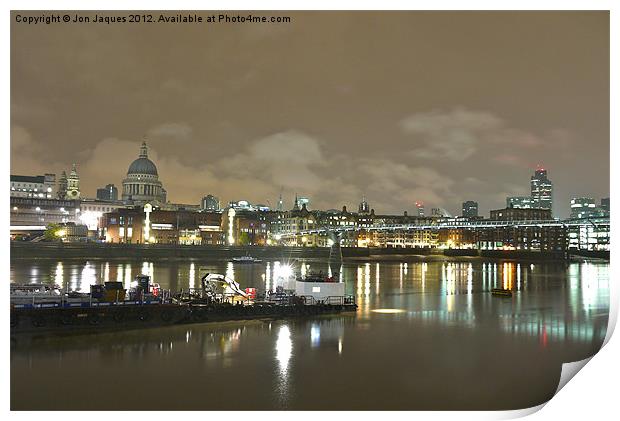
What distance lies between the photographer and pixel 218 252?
114 ft

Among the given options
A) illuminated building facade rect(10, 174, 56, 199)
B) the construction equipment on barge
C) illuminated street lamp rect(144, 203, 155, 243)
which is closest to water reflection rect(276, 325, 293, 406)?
the construction equipment on barge

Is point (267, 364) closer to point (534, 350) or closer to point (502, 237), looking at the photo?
point (534, 350)

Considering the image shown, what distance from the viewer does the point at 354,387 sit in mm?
5918

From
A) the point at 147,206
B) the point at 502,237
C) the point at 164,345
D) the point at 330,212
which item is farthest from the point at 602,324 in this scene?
the point at 330,212

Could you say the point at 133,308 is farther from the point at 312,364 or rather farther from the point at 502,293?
the point at 502,293

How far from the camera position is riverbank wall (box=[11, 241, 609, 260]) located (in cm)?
2875

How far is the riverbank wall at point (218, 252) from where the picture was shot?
1132 inches

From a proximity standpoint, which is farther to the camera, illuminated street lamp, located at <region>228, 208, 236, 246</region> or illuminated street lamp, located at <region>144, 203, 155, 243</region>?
illuminated street lamp, located at <region>228, 208, 236, 246</region>

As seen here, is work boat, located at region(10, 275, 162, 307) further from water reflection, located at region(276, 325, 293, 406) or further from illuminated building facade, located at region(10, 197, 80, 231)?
illuminated building facade, located at region(10, 197, 80, 231)

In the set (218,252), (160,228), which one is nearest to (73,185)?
(160,228)

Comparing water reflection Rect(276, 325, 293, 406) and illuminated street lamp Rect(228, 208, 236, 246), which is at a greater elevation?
illuminated street lamp Rect(228, 208, 236, 246)

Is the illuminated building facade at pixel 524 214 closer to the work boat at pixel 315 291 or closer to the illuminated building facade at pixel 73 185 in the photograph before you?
A: the illuminated building facade at pixel 73 185

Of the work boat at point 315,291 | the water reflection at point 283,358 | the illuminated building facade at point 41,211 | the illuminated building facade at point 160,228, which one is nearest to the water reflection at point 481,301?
the water reflection at point 283,358
